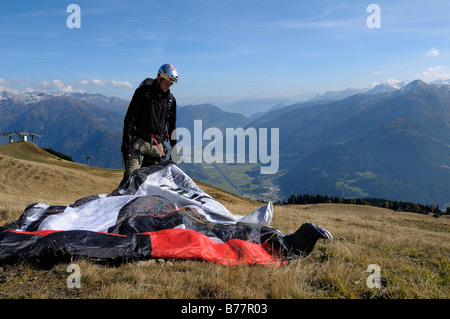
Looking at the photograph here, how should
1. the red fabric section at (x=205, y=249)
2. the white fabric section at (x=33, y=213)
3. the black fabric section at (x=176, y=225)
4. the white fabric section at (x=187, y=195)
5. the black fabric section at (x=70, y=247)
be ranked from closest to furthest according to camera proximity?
1. the black fabric section at (x=70, y=247)
2. the red fabric section at (x=205, y=249)
3. the black fabric section at (x=176, y=225)
4. the white fabric section at (x=33, y=213)
5. the white fabric section at (x=187, y=195)

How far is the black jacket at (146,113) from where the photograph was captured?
890 cm

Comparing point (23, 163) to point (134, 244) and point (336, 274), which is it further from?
point (336, 274)

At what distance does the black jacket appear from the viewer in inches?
350

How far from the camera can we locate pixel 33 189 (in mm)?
29281

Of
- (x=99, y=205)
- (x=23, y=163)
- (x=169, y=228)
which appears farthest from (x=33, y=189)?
(x=169, y=228)

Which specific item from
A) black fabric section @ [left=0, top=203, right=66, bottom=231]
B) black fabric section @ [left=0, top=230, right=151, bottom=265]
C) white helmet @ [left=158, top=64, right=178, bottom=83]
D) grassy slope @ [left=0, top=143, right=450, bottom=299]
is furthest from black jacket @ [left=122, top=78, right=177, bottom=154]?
grassy slope @ [left=0, top=143, right=450, bottom=299]

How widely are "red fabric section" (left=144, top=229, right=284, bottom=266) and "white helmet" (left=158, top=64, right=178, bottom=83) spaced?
4750mm

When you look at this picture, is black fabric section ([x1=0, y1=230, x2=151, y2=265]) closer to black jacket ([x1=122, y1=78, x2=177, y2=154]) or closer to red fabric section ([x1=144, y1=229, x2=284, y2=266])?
red fabric section ([x1=144, y1=229, x2=284, y2=266])

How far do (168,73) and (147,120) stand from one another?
161 centimetres

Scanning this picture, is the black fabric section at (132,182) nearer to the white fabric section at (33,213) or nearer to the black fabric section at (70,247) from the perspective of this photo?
the white fabric section at (33,213)

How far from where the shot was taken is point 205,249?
200 inches
